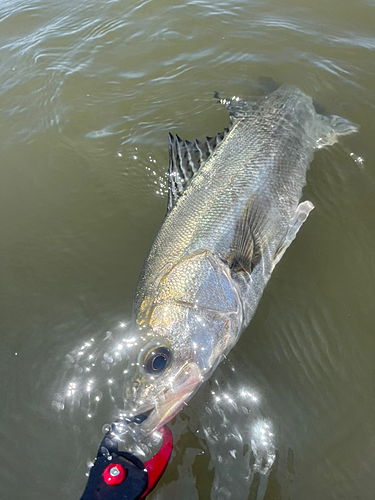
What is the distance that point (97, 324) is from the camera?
284 cm

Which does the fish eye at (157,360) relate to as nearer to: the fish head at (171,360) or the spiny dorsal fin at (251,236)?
the fish head at (171,360)

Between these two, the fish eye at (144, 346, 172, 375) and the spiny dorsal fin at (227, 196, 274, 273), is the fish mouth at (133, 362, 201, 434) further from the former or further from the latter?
the spiny dorsal fin at (227, 196, 274, 273)

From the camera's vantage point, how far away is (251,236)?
110 inches

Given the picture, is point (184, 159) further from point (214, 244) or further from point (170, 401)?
point (170, 401)

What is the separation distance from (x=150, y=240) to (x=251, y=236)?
3.25ft

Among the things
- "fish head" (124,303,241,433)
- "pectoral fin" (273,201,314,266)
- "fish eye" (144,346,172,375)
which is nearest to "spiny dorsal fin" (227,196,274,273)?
"pectoral fin" (273,201,314,266)

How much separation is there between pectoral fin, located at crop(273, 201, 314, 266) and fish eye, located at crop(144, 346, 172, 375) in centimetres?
119

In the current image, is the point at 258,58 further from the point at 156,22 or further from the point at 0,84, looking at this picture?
the point at 0,84

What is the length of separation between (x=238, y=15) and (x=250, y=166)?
404cm

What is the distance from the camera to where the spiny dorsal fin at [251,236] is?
8.80ft

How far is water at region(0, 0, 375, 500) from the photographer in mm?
2289

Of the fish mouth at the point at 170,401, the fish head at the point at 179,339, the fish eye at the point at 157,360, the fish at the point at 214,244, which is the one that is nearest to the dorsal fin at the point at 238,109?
the fish at the point at 214,244

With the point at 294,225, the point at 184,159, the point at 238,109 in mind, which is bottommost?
the point at 294,225

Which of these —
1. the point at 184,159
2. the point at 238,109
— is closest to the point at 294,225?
the point at 184,159
